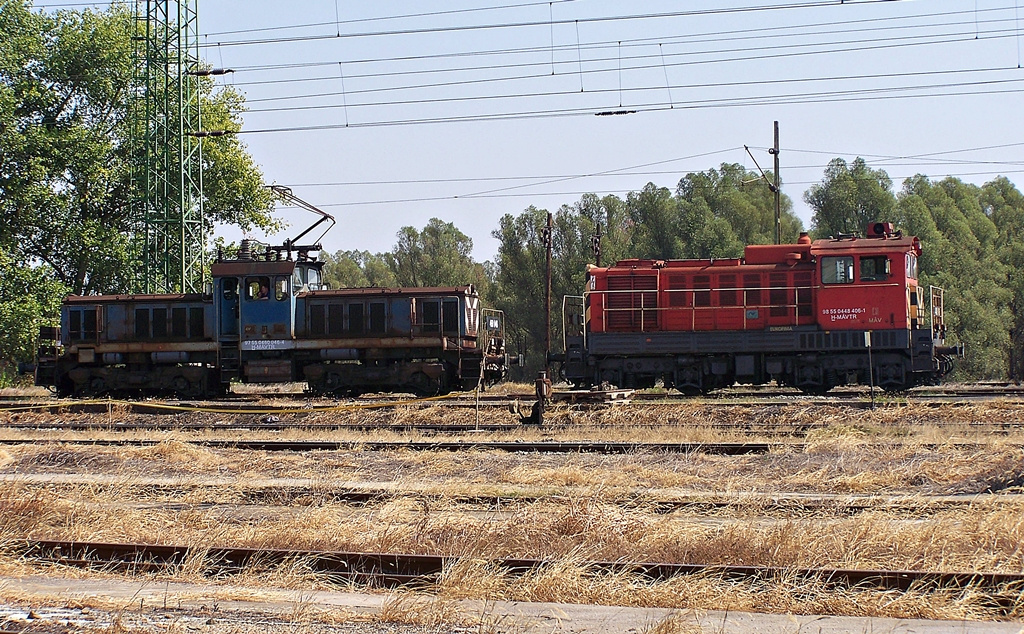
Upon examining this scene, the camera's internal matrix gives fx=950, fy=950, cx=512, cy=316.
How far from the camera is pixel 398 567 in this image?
688 cm

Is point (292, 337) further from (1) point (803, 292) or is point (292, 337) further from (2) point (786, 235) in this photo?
(2) point (786, 235)

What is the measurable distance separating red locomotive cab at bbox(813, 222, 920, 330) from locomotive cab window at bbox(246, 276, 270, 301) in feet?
42.1

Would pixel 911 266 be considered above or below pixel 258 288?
above

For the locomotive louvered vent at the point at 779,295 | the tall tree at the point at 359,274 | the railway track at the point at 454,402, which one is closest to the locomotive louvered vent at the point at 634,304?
the railway track at the point at 454,402

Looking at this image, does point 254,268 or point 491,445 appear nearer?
point 491,445

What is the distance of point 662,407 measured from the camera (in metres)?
18.4

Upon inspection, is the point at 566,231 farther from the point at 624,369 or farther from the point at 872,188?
the point at 624,369

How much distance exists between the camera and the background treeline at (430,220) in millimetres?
33781

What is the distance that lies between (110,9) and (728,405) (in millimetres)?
31730

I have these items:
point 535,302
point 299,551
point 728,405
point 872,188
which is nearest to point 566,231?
point 535,302

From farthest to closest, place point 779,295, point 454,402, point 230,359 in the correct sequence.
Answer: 1. point 230,359
2. point 779,295
3. point 454,402

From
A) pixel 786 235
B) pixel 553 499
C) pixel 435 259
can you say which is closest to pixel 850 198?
pixel 786 235

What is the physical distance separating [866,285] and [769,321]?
224 cm

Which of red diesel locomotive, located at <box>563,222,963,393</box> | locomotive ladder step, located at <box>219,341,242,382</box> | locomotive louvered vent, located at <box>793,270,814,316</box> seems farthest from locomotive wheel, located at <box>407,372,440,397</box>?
locomotive louvered vent, located at <box>793,270,814,316</box>
